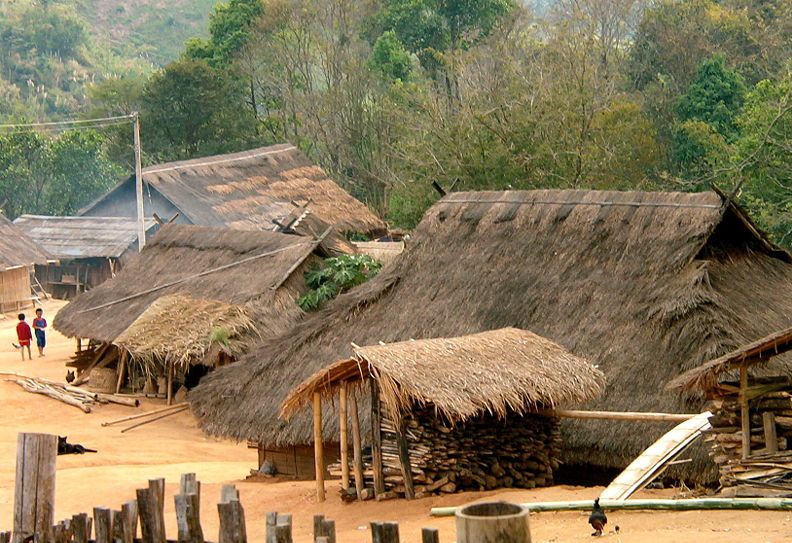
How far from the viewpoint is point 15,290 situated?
3650 cm

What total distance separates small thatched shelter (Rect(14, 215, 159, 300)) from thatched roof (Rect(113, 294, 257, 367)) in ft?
48.6

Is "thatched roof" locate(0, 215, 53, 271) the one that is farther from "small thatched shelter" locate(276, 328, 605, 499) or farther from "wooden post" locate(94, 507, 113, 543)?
"wooden post" locate(94, 507, 113, 543)

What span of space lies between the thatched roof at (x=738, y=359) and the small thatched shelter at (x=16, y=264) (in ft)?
87.4

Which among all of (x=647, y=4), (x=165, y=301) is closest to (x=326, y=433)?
(x=165, y=301)

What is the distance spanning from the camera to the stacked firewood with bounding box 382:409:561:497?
13.3 m

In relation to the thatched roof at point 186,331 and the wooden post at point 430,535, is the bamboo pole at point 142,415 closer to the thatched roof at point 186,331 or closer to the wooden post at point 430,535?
the thatched roof at point 186,331

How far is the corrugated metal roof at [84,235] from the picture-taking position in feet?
127

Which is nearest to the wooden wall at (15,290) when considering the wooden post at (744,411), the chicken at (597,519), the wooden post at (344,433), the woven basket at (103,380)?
the woven basket at (103,380)

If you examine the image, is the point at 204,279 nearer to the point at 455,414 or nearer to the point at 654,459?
the point at 455,414

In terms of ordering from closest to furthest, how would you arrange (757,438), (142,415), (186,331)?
(757,438)
(142,415)
(186,331)

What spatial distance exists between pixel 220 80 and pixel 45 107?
82.5 feet

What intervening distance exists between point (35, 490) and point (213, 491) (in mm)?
6546

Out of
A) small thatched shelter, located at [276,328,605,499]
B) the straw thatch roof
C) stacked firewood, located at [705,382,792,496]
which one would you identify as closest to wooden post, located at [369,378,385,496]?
small thatched shelter, located at [276,328,605,499]

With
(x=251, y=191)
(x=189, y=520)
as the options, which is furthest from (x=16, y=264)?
(x=189, y=520)
